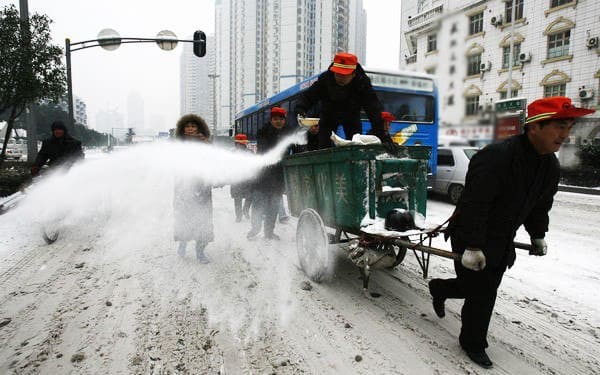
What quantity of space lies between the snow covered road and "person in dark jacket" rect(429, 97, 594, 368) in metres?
0.42

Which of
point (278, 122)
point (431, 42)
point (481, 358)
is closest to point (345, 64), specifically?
point (431, 42)

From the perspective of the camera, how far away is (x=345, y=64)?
415 cm

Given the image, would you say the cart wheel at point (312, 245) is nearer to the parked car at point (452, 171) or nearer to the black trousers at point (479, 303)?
the black trousers at point (479, 303)

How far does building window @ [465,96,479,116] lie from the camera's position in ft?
6.30

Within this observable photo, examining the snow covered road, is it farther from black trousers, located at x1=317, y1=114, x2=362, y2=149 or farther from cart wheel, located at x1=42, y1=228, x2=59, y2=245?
black trousers, located at x1=317, y1=114, x2=362, y2=149

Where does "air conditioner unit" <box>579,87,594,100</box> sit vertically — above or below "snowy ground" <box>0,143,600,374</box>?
above

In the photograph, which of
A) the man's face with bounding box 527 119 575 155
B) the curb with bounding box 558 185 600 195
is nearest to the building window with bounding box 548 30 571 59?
the curb with bounding box 558 185 600 195

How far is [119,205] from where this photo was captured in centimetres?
971

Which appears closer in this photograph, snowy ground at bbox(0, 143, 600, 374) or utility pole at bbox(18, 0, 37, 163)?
snowy ground at bbox(0, 143, 600, 374)

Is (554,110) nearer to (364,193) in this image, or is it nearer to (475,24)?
(475,24)

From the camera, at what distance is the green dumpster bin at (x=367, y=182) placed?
3328mm

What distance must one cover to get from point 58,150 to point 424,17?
20.4 ft

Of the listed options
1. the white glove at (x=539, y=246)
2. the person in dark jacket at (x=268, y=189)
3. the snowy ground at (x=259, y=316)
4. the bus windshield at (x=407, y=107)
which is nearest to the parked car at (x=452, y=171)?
the bus windshield at (x=407, y=107)

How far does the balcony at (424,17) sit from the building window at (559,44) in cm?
1917
